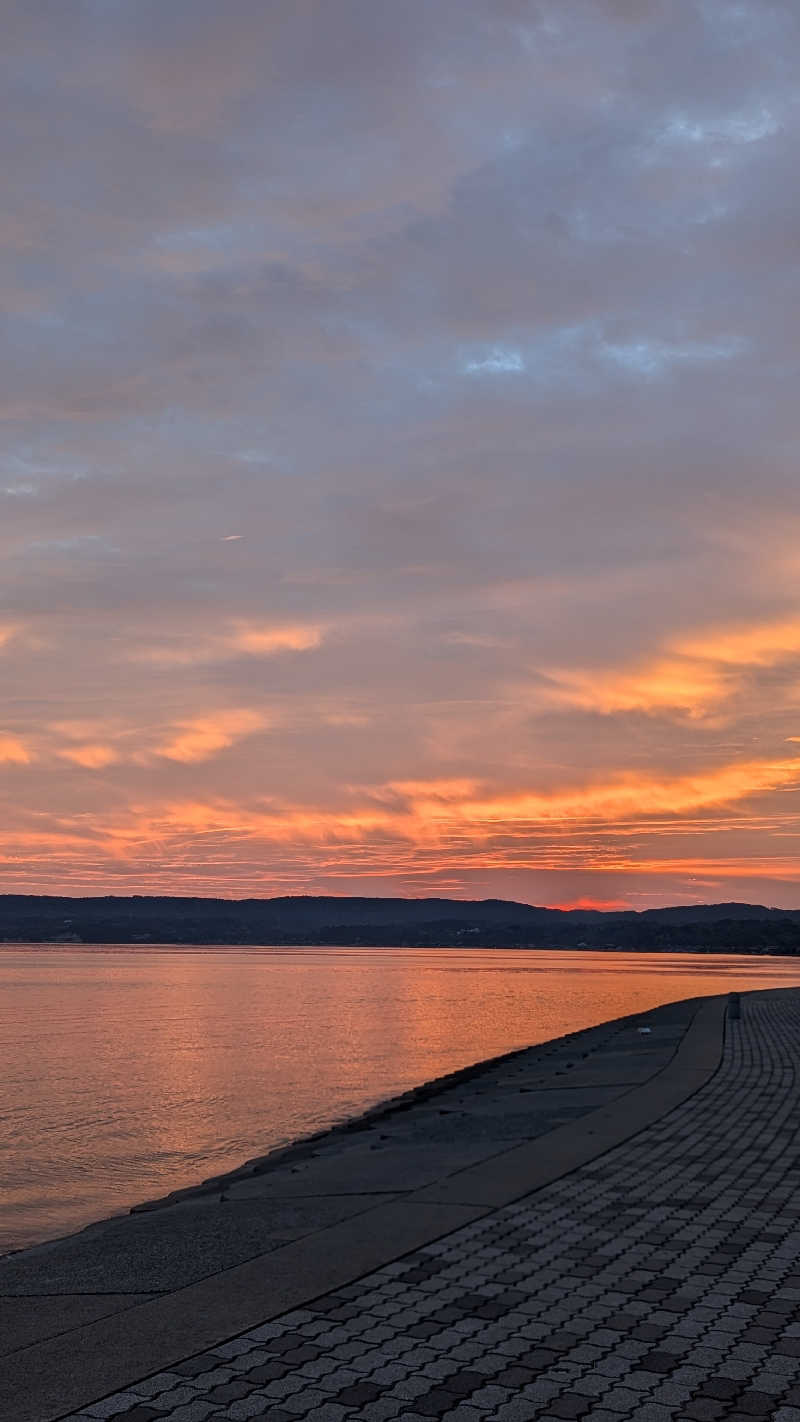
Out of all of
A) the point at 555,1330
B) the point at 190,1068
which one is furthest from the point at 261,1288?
the point at 190,1068

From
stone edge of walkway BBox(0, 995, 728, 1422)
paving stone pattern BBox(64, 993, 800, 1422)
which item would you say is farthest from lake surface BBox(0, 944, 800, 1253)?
paving stone pattern BBox(64, 993, 800, 1422)

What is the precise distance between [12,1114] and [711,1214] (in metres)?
20.9

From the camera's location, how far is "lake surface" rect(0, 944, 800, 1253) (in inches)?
771

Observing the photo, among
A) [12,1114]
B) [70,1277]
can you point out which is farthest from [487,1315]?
[12,1114]

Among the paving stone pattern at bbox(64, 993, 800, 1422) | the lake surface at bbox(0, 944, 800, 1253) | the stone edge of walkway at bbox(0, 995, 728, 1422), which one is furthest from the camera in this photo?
the lake surface at bbox(0, 944, 800, 1253)

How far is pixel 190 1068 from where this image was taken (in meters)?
35.2

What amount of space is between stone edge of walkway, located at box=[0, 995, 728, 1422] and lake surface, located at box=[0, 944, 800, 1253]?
7.24 m

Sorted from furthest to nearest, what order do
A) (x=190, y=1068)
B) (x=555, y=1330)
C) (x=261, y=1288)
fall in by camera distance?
(x=190, y=1068), (x=261, y=1288), (x=555, y=1330)

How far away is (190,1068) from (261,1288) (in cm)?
2958

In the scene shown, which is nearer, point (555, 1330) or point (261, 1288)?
point (555, 1330)

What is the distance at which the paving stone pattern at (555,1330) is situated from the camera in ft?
17.1

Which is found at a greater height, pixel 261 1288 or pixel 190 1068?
pixel 261 1288

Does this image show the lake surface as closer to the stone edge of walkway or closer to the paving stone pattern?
the stone edge of walkway

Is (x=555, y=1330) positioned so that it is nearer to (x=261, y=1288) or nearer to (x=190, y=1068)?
(x=261, y=1288)
